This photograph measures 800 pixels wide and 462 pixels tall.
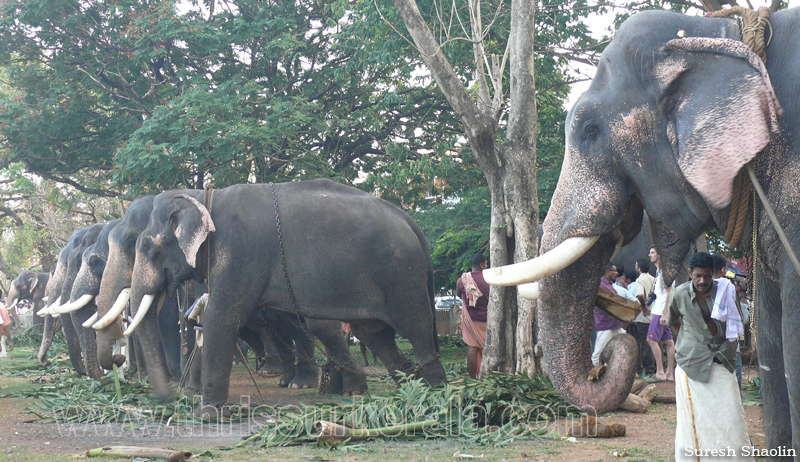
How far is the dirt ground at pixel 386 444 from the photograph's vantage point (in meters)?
5.12

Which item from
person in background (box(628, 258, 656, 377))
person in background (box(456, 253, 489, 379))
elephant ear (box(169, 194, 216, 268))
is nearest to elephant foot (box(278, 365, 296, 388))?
person in background (box(456, 253, 489, 379))

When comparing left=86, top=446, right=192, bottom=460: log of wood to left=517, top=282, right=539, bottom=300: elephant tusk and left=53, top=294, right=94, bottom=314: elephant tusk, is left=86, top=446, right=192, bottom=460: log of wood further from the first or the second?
left=53, top=294, right=94, bottom=314: elephant tusk

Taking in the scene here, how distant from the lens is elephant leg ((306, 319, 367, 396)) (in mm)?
8609

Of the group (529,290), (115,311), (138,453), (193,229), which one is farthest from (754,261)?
(115,311)

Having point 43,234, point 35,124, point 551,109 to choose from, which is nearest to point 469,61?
point 551,109

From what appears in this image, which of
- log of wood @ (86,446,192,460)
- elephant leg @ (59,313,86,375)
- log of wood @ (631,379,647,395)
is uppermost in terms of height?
elephant leg @ (59,313,86,375)

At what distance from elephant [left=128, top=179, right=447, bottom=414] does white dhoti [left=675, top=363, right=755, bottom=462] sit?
3.12 meters

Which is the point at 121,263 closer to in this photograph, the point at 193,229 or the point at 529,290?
the point at 193,229

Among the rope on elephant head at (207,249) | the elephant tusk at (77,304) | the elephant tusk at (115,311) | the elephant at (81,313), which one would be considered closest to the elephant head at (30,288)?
the elephant at (81,313)

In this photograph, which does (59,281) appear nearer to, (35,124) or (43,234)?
(35,124)

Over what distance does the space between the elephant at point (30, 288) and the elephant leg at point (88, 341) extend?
11346mm

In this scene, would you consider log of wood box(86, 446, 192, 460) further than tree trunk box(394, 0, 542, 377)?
No

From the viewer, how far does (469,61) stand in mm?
11953

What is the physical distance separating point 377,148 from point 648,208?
12.8 m
